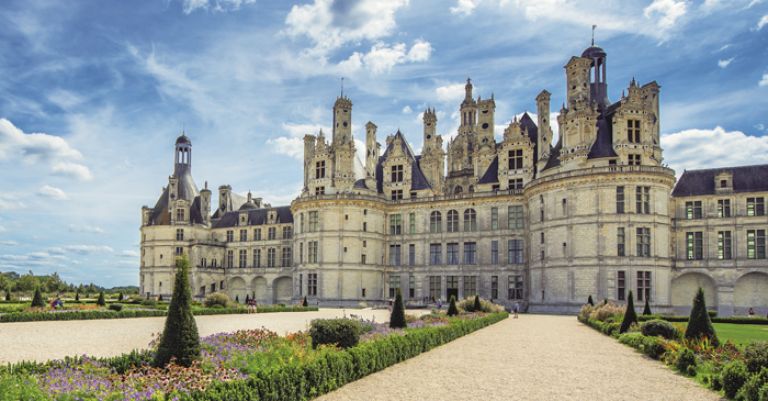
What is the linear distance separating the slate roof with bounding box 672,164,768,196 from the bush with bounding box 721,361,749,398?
38.4 m

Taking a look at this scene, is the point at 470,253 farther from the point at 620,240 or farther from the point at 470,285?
the point at 620,240

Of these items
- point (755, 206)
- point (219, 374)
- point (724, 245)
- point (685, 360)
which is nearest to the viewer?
point (219, 374)

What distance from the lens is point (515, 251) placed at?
171ft

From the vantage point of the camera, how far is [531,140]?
2154 inches

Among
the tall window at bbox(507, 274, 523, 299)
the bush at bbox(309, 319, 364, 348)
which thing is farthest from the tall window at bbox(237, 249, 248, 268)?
the bush at bbox(309, 319, 364, 348)

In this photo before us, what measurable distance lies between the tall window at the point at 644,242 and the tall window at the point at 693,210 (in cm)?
607

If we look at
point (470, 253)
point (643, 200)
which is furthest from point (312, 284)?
point (643, 200)

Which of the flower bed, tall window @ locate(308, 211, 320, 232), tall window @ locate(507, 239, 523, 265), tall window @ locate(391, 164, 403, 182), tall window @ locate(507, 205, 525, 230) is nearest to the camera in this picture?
the flower bed

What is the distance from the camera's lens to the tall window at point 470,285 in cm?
5362

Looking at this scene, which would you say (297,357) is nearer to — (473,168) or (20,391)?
(20,391)

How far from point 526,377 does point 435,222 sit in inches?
1645

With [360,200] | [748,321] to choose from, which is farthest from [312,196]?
[748,321]

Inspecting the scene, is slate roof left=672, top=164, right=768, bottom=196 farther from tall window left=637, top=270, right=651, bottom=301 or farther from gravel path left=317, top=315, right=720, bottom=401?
gravel path left=317, top=315, right=720, bottom=401

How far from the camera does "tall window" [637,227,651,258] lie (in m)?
43.4
